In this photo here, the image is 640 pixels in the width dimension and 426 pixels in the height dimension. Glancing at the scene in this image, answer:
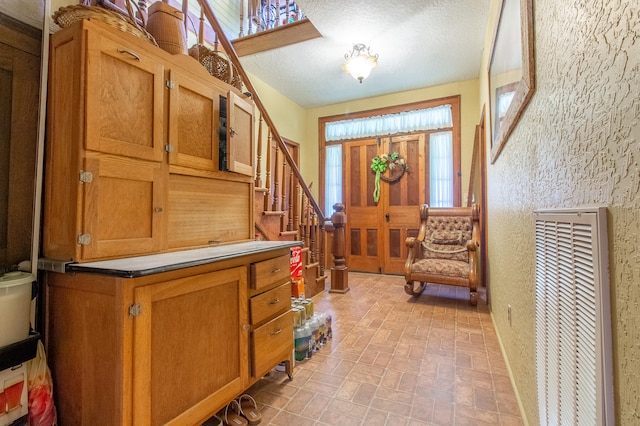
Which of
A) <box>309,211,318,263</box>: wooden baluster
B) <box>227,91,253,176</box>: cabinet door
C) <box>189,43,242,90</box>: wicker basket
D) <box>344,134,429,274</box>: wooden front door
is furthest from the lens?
<box>344,134,429,274</box>: wooden front door

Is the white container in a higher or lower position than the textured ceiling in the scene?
lower

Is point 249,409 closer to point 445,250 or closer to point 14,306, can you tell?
point 14,306

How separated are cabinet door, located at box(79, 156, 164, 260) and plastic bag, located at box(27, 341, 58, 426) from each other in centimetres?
45

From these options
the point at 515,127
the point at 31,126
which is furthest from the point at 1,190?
the point at 515,127

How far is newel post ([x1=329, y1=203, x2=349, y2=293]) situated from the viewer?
13.0 ft

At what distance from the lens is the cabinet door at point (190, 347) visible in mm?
1115

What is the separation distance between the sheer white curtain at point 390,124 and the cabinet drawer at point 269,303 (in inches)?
163

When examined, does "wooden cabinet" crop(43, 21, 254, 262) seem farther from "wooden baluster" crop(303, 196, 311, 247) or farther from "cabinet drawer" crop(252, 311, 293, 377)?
"wooden baluster" crop(303, 196, 311, 247)

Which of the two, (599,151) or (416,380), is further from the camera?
(416,380)

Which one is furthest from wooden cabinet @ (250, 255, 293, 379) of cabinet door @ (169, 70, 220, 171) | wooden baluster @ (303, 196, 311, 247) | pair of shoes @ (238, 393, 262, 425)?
wooden baluster @ (303, 196, 311, 247)

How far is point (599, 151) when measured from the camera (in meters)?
0.72

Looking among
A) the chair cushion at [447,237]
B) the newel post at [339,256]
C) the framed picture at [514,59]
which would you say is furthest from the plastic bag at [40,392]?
the chair cushion at [447,237]

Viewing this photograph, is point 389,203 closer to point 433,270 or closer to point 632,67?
point 433,270

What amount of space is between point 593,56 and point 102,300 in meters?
1.67
